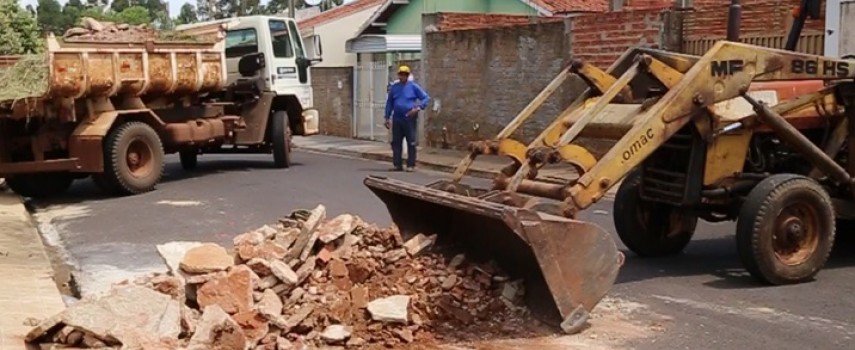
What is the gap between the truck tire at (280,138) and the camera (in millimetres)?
18031

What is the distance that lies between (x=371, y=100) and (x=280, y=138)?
27.5 feet

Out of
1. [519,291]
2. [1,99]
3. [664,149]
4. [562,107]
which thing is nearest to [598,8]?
[562,107]

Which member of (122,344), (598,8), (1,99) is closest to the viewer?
(122,344)

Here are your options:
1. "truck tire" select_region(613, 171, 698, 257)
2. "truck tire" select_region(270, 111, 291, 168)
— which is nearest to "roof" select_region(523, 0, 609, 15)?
"truck tire" select_region(270, 111, 291, 168)

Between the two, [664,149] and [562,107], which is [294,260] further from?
[562,107]

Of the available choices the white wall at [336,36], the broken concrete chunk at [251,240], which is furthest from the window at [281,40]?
the white wall at [336,36]

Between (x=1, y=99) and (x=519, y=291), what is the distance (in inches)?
351

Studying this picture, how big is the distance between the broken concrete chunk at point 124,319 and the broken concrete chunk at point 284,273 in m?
0.72

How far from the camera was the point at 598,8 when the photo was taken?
90.2 feet

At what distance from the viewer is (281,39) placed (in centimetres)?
1866

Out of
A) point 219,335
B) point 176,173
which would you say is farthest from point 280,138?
point 219,335

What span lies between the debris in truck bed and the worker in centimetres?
567

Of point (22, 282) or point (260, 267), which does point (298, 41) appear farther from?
point (260, 267)

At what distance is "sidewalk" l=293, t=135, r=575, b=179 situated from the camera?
1672 cm
